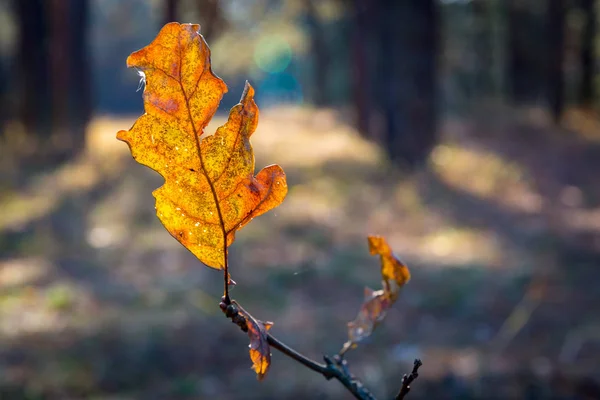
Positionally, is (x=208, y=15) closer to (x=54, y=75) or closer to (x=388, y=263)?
(x=388, y=263)

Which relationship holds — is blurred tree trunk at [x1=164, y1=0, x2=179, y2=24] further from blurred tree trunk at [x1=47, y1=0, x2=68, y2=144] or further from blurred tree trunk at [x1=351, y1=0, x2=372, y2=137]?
blurred tree trunk at [x1=351, y1=0, x2=372, y2=137]

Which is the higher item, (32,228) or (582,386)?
(32,228)

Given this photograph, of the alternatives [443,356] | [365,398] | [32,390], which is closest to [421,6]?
[443,356]

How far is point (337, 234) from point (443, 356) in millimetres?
3285

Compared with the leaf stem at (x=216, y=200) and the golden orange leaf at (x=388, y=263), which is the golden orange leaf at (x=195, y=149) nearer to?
the leaf stem at (x=216, y=200)

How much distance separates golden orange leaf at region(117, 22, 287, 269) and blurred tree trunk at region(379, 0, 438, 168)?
A: 463 inches

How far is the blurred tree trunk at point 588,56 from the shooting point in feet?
61.1

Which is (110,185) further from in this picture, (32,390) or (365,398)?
(365,398)

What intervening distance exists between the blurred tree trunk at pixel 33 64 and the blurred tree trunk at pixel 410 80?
22.7 feet

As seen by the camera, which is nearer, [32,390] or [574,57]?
[32,390]

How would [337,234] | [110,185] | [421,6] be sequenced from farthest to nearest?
1. [421,6]
2. [110,185]
3. [337,234]

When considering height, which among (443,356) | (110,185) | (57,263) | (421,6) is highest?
(421,6)

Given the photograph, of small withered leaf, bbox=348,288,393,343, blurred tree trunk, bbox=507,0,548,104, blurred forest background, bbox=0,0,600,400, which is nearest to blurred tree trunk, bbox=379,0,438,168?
blurred forest background, bbox=0,0,600,400

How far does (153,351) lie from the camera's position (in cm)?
515
